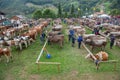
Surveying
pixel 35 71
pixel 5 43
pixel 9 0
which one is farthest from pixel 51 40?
pixel 9 0

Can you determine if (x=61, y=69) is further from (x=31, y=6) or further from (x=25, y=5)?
(x=25, y=5)

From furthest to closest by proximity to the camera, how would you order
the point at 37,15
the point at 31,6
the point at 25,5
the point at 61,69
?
the point at 31,6 < the point at 25,5 < the point at 37,15 < the point at 61,69

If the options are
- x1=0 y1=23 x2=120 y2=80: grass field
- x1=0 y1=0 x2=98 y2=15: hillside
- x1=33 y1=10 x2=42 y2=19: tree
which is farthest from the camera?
x1=0 y1=0 x2=98 y2=15: hillside

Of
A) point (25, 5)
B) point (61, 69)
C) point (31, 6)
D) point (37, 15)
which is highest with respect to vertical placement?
point (25, 5)

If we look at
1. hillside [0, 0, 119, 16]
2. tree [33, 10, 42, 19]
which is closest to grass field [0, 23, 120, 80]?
tree [33, 10, 42, 19]

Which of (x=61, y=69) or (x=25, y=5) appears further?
(x=25, y=5)

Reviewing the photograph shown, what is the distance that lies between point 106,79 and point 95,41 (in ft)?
26.1

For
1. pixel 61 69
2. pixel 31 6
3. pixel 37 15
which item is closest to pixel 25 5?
pixel 31 6

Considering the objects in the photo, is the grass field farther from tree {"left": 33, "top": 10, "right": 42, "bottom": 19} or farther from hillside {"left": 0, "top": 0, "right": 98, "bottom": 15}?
hillside {"left": 0, "top": 0, "right": 98, "bottom": 15}

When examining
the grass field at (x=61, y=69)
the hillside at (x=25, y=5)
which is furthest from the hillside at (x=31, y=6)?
the grass field at (x=61, y=69)

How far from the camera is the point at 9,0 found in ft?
574

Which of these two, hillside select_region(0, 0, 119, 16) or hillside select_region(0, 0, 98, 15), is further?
hillside select_region(0, 0, 98, 15)

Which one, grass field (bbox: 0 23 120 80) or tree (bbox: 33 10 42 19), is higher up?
grass field (bbox: 0 23 120 80)

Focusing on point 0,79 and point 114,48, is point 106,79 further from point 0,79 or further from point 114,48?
point 114,48
